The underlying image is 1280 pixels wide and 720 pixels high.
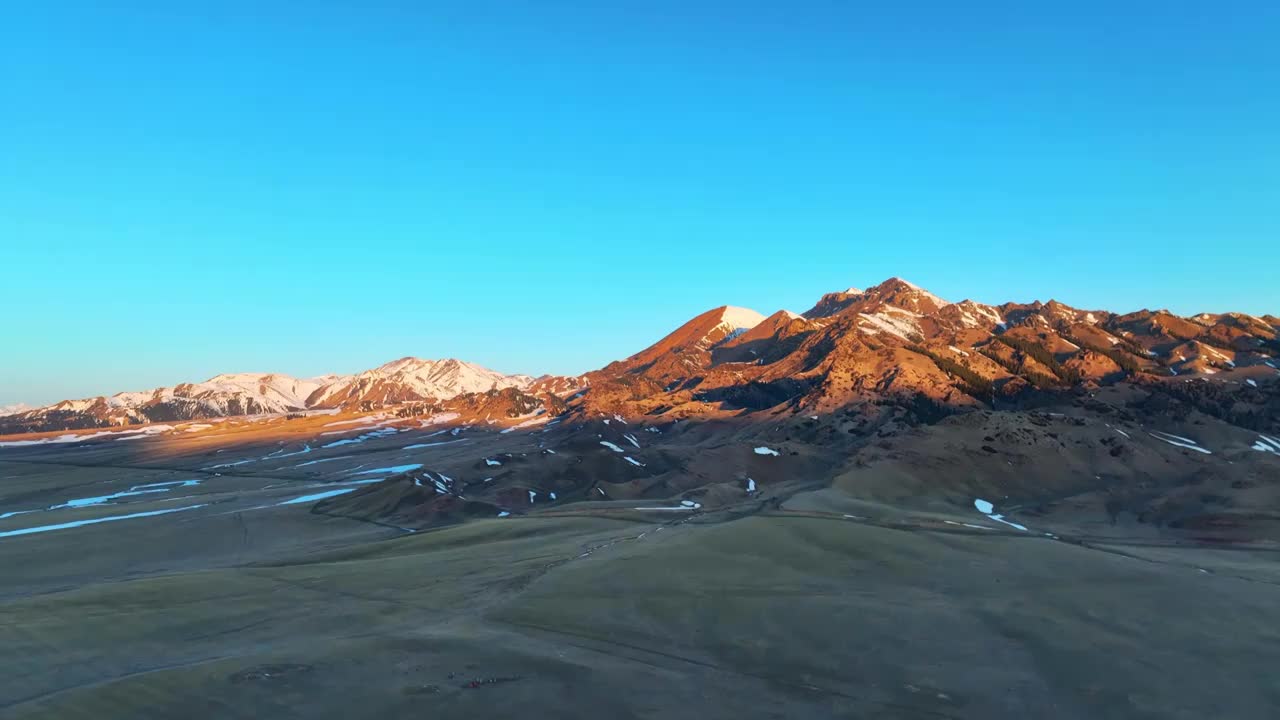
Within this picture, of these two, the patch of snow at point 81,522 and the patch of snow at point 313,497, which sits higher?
the patch of snow at point 81,522

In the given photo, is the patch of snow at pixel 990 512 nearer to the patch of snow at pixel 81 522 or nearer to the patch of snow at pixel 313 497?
the patch of snow at pixel 313 497

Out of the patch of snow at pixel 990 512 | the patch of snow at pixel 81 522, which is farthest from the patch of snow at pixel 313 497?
the patch of snow at pixel 990 512

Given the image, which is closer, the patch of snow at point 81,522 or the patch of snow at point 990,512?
the patch of snow at point 990,512

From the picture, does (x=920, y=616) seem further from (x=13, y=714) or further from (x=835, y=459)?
(x=835, y=459)

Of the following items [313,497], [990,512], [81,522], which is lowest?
[990,512]

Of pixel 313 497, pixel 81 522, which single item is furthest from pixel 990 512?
pixel 81 522

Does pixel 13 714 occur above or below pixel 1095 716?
above

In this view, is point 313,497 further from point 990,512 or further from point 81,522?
point 990,512

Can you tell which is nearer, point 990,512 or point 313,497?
point 990,512

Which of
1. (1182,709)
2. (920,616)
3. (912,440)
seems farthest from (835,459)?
(1182,709)

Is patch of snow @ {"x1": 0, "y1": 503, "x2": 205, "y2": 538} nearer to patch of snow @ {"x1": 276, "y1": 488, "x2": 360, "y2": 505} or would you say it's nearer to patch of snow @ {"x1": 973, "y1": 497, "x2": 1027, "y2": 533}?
patch of snow @ {"x1": 276, "y1": 488, "x2": 360, "y2": 505}

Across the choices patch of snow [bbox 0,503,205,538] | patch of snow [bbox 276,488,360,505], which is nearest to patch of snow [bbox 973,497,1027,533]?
patch of snow [bbox 276,488,360,505]
